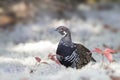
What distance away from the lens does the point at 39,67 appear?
10.7 meters

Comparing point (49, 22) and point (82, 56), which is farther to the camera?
point (49, 22)

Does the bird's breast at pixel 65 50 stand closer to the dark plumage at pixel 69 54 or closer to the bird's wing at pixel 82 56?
the dark plumage at pixel 69 54

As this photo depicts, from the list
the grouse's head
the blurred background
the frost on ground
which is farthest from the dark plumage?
the blurred background

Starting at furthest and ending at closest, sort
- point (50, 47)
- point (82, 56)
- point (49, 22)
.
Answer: point (49, 22)
point (50, 47)
point (82, 56)

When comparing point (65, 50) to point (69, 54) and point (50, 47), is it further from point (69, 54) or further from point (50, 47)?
point (50, 47)

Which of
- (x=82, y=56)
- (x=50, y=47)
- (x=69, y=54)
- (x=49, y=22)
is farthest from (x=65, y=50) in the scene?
(x=49, y=22)

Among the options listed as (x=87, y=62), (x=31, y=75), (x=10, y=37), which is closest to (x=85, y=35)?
(x=10, y=37)

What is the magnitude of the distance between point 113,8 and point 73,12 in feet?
15.4

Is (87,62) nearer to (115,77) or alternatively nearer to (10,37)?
(115,77)

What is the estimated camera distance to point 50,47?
1397 centimetres

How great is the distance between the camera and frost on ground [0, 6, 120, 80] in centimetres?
958

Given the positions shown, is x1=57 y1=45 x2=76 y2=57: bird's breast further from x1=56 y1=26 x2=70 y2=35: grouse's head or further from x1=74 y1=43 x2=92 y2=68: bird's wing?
x1=56 y1=26 x2=70 y2=35: grouse's head

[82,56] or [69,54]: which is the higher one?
[82,56]

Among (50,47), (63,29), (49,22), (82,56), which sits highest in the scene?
(49,22)
